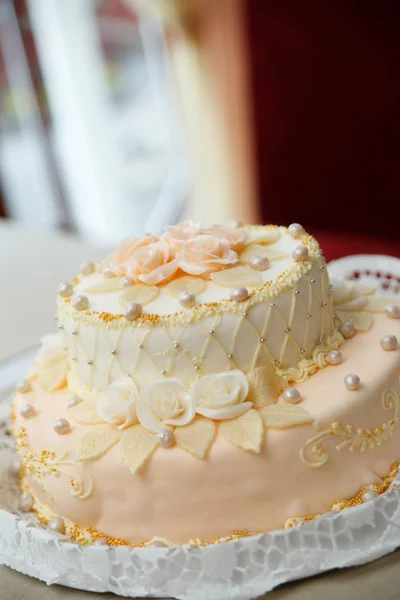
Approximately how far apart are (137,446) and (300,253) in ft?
1.69

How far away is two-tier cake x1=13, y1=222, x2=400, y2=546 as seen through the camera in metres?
1.34

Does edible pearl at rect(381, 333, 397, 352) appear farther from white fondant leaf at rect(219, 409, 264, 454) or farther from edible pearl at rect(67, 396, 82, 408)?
edible pearl at rect(67, 396, 82, 408)

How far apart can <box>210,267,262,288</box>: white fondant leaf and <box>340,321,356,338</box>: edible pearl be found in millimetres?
260

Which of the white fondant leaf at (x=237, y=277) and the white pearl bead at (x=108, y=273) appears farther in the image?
the white pearl bead at (x=108, y=273)

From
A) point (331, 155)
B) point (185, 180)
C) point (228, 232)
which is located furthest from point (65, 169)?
point (228, 232)

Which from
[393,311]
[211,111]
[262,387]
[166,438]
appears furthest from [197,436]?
[211,111]

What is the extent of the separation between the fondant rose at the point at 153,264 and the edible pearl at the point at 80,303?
0.11 meters

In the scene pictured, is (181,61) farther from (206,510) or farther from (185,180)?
(206,510)

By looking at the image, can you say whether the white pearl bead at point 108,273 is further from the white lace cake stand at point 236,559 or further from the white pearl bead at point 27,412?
the white lace cake stand at point 236,559

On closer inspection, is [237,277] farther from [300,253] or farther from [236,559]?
[236,559]

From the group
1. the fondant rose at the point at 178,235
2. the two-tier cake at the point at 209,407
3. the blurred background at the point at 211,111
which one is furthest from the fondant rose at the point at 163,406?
the blurred background at the point at 211,111

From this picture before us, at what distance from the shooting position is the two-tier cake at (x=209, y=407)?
1343mm

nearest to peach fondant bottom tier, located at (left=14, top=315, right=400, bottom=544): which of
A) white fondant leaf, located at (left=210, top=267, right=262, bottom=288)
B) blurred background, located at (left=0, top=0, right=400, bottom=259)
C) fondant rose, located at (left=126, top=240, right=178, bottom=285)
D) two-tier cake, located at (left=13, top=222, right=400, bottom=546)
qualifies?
two-tier cake, located at (left=13, top=222, right=400, bottom=546)

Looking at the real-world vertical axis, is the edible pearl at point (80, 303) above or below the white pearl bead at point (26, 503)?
above
